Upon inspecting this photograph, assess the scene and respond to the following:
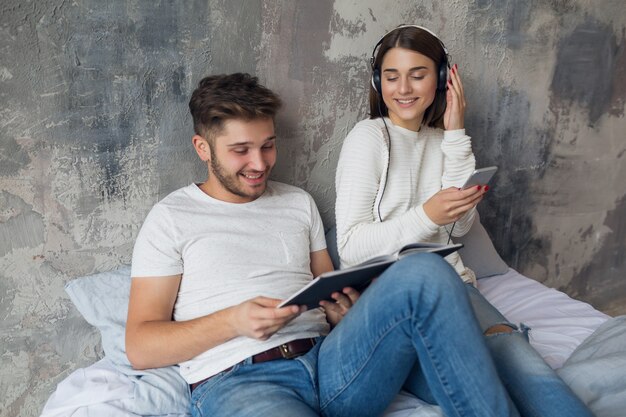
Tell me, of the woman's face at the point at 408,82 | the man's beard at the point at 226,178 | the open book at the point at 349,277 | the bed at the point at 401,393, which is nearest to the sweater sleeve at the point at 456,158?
the woman's face at the point at 408,82

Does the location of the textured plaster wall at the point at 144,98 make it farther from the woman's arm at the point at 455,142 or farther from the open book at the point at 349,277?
the open book at the point at 349,277

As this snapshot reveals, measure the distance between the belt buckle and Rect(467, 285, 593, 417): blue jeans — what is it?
0.53m

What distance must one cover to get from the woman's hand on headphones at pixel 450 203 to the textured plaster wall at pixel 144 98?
60 cm

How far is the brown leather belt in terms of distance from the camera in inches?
56.7

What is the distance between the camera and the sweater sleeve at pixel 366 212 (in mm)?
1663

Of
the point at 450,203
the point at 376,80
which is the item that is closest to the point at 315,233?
the point at 450,203

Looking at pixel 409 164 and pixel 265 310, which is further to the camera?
pixel 409 164

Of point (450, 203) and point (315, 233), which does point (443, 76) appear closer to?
point (450, 203)

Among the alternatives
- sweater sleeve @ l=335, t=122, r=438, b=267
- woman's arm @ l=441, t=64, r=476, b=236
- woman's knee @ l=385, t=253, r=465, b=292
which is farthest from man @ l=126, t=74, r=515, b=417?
woman's arm @ l=441, t=64, r=476, b=236

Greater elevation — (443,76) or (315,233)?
(443,76)

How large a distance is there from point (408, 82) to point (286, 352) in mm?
910

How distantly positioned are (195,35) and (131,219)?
0.61 meters

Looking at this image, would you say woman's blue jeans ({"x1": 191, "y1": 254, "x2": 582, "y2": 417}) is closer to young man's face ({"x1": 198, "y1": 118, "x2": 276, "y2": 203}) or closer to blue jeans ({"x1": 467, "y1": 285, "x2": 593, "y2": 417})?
blue jeans ({"x1": 467, "y1": 285, "x2": 593, "y2": 417})

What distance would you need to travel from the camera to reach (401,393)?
1.50 metres
